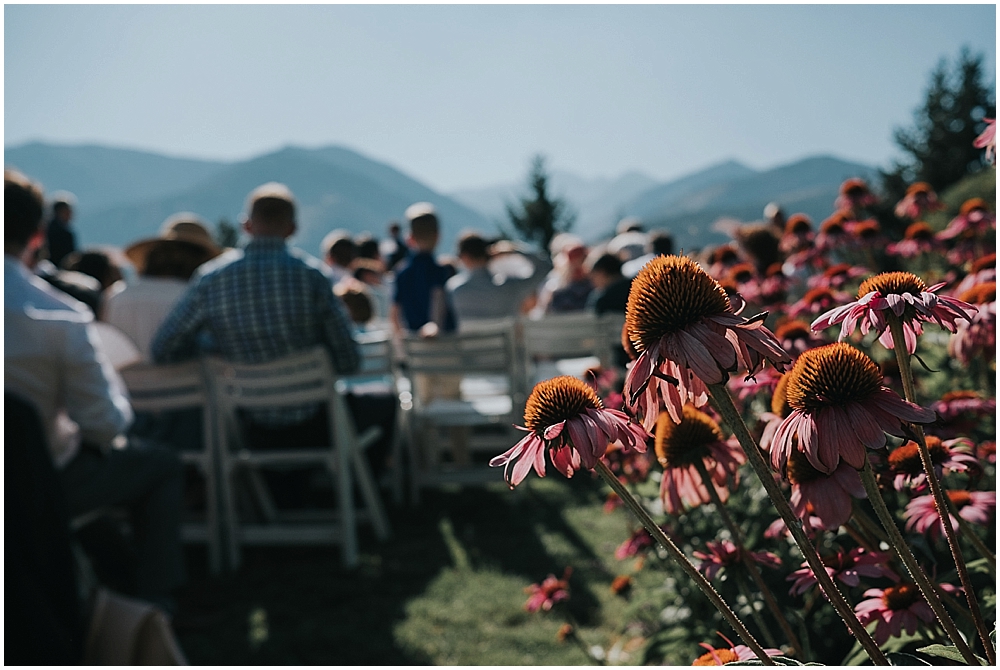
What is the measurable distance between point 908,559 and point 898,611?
1.48 feet

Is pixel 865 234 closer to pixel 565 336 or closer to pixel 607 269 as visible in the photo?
pixel 607 269

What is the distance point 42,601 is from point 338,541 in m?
1.95

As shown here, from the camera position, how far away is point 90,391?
2.62 metres

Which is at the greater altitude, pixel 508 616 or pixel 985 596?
pixel 985 596

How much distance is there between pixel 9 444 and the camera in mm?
1920

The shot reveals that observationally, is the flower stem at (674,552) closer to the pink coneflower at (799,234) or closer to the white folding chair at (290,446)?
the white folding chair at (290,446)

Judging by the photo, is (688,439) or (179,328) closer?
(688,439)

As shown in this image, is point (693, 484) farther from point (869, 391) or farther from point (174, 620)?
point (174, 620)

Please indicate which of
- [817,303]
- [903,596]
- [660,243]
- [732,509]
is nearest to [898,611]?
[903,596]

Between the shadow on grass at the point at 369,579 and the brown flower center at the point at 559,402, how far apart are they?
2128 mm

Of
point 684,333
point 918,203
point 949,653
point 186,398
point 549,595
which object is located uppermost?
point 918,203

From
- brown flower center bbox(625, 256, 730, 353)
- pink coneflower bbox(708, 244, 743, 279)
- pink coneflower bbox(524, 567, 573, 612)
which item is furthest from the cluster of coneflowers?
pink coneflower bbox(708, 244, 743, 279)

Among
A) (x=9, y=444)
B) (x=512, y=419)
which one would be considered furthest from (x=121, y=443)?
(x=512, y=419)

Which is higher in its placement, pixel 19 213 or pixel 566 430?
pixel 19 213
